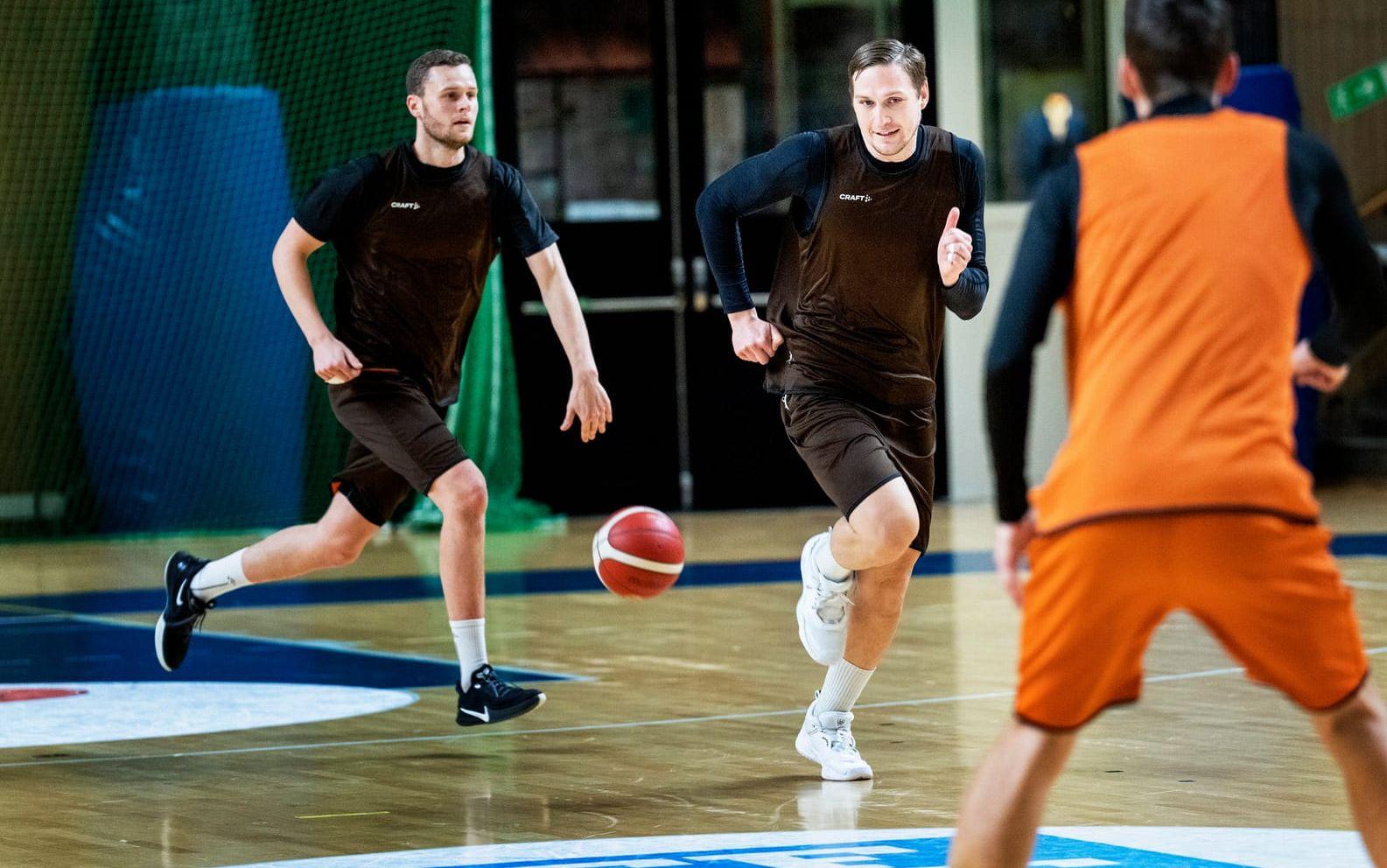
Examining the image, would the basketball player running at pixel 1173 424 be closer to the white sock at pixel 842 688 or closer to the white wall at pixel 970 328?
the white sock at pixel 842 688

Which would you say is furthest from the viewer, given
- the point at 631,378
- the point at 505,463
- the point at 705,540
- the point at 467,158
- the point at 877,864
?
the point at 631,378

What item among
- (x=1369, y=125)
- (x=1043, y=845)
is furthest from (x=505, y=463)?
(x=1043, y=845)

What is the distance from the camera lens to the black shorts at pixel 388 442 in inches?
213

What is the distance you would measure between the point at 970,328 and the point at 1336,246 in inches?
407

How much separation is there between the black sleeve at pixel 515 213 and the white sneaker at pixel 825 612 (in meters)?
1.24

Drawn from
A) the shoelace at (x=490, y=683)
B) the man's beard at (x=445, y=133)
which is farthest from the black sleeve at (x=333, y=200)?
the shoelace at (x=490, y=683)

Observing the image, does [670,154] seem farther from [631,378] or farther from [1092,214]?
[1092,214]

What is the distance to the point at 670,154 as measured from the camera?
12672 millimetres

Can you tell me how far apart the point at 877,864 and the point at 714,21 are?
9467mm

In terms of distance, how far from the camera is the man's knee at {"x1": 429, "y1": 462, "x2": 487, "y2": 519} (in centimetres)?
535

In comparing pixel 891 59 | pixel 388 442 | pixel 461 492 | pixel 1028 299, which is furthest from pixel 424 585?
pixel 1028 299

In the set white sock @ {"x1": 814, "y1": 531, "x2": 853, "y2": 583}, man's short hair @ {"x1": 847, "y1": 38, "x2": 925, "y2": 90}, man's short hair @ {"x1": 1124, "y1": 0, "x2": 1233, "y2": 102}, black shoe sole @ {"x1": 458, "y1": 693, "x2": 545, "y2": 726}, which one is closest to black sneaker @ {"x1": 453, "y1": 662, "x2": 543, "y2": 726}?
black shoe sole @ {"x1": 458, "y1": 693, "x2": 545, "y2": 726}

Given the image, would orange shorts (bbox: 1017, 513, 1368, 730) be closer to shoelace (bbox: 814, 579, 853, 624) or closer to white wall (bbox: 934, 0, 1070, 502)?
shoelace (bbox: 814, 579, 853, 624)

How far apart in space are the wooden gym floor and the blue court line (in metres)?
0.04
